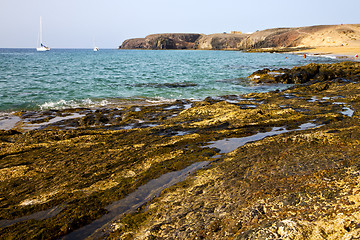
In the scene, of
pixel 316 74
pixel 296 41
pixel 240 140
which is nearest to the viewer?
pixel 240 140

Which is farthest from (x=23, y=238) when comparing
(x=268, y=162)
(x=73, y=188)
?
(x=268, y=162)

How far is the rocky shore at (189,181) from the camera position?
260cm

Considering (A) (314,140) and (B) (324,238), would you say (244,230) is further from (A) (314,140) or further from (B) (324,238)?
(A) (314,140)

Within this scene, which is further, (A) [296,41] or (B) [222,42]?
(B) [222,42]

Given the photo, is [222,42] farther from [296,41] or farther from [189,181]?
[189,181]

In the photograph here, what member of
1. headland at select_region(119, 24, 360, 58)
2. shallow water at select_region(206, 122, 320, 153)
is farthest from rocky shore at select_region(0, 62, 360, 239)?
headland at select_region(119, 24, 360, 58)

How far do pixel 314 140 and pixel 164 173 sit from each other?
2988 millimetres

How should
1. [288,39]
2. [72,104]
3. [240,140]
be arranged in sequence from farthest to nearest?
1. [288,39]
2. [72,104]
3. [240,140]

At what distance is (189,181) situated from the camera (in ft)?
12.7

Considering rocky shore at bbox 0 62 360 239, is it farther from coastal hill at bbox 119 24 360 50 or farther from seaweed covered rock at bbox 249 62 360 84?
coastal hill at bbox 119 24 360 50

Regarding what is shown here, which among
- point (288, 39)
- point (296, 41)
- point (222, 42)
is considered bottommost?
point (296, 41)

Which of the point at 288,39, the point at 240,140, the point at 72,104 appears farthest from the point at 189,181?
the point at 288,39

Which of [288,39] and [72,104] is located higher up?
[288,39]

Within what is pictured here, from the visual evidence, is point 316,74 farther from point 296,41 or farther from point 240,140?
point 296,41
